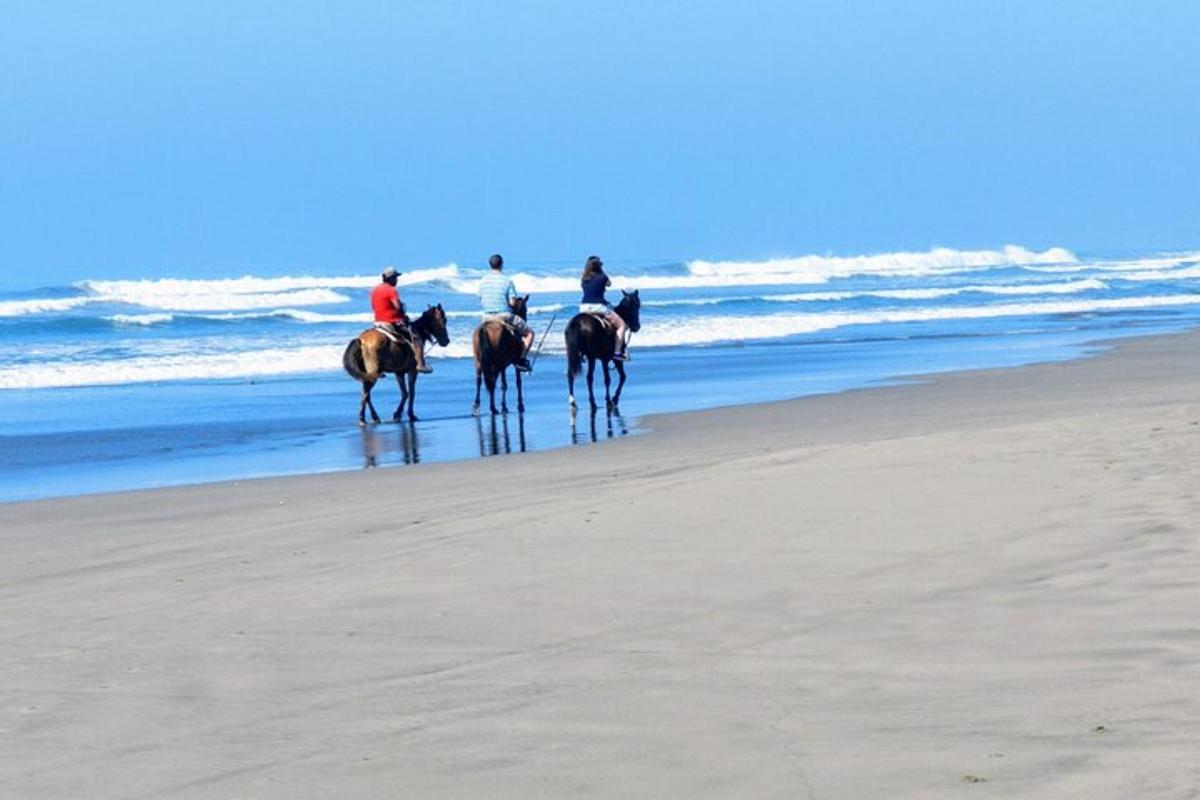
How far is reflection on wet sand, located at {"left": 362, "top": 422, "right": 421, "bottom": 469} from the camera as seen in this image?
51.0ft

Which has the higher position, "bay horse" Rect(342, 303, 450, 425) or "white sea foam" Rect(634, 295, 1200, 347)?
"bay horse" Rect(342, 303, 450, 425)

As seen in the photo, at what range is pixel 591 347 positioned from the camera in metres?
20.3

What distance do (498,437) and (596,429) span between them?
1.07 metres

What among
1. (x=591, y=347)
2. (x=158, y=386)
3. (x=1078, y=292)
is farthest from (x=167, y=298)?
(x=591, y=347)

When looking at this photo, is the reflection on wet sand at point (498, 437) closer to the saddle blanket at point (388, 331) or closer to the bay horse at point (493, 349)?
the bay horse at point (493, 349)

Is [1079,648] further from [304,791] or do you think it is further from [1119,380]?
[1119,380]

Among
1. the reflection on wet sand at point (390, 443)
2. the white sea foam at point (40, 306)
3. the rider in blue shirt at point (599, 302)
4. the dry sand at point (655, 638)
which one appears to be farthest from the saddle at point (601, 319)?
the white sea foam at point (40, 306)

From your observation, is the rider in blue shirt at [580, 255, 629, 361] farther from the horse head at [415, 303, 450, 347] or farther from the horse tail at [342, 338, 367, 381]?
the horse tail at [342, 338, 367, 381]

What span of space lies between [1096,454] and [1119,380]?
10.9m

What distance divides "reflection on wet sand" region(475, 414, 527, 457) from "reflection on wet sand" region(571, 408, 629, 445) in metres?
0.53

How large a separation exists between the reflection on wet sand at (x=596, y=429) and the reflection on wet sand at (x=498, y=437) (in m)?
0.53

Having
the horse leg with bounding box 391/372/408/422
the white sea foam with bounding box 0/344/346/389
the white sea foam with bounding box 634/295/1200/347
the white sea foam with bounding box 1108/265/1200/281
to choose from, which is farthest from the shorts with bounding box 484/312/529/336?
the white sea foam with bounding box 1108/265/1200/281

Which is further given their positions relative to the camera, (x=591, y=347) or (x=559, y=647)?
(x=591, y=347)

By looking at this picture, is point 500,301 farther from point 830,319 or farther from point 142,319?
point 142,319
